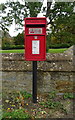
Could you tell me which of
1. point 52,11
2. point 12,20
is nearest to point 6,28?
point 12,20

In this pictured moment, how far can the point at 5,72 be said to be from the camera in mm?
3113

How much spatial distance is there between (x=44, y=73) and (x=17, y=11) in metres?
4.44

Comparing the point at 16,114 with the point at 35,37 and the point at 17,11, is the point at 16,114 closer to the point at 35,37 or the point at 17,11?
the point at 35,37

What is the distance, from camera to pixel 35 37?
2.53m

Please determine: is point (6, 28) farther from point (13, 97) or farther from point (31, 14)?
point (13, 97)

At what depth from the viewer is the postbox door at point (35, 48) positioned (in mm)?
2550

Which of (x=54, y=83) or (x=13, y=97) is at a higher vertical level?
(x=54, y=83)

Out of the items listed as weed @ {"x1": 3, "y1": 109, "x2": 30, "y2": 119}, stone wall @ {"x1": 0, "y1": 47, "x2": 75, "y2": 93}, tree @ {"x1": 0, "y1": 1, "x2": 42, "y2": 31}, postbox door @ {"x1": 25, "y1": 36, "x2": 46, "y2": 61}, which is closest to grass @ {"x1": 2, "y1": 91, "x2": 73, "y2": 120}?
weed @ {"x1": 3, "y1": 109, "x2": 30, "y2": 119}

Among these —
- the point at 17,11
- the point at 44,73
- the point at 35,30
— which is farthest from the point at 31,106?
the point at 17,11

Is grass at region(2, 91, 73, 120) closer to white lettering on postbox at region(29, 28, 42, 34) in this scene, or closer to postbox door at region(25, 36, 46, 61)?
postbox door at region(25, 36, 46, 61)

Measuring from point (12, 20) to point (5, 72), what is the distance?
12.8ft

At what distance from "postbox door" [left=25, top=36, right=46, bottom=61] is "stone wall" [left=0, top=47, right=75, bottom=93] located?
490mm

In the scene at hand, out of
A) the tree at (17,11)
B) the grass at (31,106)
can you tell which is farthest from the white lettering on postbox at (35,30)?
the tree at (17,11)

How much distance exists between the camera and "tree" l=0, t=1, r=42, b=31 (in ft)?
19.6
